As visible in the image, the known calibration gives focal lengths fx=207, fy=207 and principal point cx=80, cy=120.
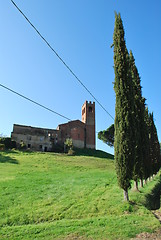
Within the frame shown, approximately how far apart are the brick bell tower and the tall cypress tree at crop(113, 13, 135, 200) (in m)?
43.5

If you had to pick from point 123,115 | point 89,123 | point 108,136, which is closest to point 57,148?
point 89,123

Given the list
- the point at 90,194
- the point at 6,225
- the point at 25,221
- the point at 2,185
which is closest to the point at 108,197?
the point at 90,194

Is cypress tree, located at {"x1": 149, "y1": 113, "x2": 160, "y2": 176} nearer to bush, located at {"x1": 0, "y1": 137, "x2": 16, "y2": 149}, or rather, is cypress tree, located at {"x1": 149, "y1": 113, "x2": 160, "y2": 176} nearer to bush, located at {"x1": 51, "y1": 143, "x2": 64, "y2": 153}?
bush, located at {"x1": 51, "y1": 143, "x2": 64, "y2": 153}

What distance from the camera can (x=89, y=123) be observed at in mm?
58250

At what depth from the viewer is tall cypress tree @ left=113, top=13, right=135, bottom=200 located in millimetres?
10531

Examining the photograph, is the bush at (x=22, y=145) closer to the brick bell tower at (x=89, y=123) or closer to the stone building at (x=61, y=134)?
the stone building at (x=61, y=134)

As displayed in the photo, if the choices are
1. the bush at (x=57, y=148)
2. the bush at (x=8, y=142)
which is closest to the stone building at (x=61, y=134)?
the bush at (x=57, y=148)

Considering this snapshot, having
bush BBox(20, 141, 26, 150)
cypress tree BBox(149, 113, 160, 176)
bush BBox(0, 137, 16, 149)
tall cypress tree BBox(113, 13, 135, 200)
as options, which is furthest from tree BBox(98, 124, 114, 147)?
tall cypress tree BBox(113, 13, 135, 200)

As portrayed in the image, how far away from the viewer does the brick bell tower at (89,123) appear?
55.7 meters

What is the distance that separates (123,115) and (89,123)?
46.9m

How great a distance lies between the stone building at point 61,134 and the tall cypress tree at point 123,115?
37317 mm

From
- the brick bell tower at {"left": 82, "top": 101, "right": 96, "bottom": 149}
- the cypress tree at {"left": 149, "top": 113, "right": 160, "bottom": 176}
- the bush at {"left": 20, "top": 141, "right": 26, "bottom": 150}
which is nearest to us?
the cypress tree at {"left": 149, "top": 113, "right": 160, "bottom": 176}

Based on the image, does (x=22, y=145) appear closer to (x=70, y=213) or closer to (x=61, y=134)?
(x=61, y=134)

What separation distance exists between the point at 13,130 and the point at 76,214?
135 ft
